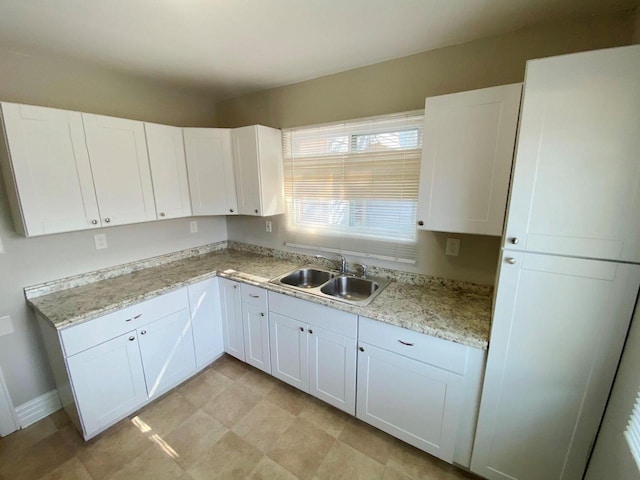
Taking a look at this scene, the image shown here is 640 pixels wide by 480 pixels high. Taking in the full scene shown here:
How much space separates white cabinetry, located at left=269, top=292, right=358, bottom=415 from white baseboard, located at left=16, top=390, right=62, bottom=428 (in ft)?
5.29

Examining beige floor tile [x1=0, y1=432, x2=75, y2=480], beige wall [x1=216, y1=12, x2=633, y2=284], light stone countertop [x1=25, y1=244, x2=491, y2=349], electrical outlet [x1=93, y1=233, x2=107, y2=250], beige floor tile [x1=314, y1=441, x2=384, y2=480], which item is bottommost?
beige floor tile [x1=0, y1=432, x2=75, y2=480]

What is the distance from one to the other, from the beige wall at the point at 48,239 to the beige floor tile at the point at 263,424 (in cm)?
151

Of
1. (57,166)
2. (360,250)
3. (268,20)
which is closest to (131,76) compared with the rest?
(57,166)

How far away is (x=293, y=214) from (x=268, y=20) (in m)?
1.45

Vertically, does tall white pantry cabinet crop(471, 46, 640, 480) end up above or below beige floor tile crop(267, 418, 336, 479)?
above

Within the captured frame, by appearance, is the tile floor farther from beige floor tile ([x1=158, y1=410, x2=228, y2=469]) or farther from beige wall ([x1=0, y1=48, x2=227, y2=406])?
beige wall ([x1=0, y1=48, x2=227, y2=406])

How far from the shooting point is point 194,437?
1757 millimetres

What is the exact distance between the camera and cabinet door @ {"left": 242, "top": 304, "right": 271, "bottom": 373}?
6.98 feet

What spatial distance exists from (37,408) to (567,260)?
334 centimetres

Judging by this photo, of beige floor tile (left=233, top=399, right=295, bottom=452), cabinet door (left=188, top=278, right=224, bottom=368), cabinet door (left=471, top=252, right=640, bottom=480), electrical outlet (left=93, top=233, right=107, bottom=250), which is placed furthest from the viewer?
cabinet door (left=188, top=278, right=224, bottom=368)

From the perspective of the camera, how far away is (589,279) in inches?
42.4

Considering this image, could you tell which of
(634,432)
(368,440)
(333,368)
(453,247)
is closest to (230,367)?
(333,368)

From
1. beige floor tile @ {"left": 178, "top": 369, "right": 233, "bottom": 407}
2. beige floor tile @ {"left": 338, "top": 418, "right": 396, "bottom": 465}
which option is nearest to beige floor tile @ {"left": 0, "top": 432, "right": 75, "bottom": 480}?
beige floor tile @ {"left": 178, "top": 369, "right": 233, "bottom": 407}

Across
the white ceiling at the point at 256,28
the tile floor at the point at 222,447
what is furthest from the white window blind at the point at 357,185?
the tile floor at the point at 222,447
